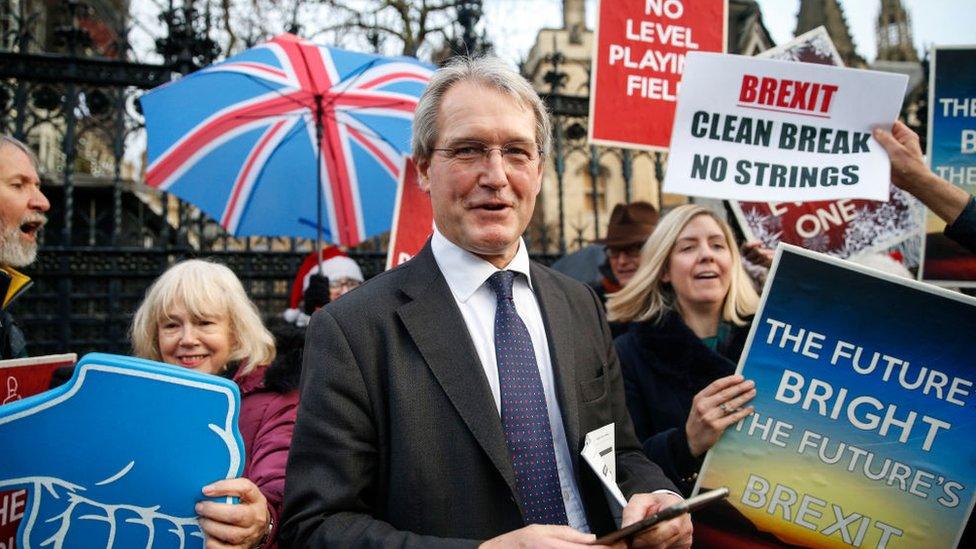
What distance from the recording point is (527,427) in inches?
65.9

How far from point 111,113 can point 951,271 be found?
5.86 metres

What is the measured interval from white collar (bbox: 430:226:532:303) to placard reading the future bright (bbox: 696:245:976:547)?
0.87m

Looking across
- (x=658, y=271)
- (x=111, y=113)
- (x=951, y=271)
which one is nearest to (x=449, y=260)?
(x=658, y=271)

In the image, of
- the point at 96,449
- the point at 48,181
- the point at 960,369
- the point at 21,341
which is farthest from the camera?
the point at 48,181

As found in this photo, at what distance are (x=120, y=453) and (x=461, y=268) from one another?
0.90 meters

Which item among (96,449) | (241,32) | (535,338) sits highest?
(241,32)

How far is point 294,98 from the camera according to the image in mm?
4336

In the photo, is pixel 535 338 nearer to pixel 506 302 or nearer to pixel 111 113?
pixel 506 302

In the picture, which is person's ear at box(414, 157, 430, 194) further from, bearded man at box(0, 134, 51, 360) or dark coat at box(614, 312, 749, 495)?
bearded man at box(0, 134, 51, 360)

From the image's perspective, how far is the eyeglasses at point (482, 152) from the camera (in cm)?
174

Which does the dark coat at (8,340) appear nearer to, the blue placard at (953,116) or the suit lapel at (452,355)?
the suit lapel at (452,355)

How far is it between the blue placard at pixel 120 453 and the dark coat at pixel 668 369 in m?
1.50

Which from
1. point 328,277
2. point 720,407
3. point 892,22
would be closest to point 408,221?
point 328,277

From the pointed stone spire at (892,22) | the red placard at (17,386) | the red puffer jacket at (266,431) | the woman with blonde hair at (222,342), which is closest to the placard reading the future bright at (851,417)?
the red puffer jacket at (266,431)
